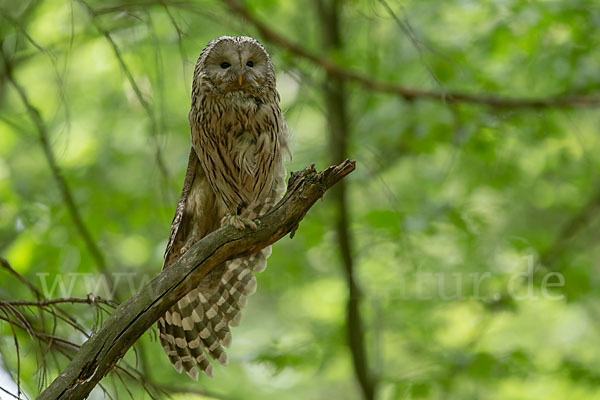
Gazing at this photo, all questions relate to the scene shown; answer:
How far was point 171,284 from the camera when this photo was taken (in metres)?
2.52

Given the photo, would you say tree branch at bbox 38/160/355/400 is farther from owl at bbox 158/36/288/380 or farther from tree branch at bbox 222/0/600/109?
tree branch at bbox 222/0/600/109

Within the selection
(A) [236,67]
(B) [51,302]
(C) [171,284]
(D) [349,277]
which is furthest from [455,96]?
(B) [51,302]

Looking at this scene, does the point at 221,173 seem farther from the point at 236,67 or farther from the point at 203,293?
the point at 203,293

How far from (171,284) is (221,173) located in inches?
48.6

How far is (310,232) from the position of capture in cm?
579

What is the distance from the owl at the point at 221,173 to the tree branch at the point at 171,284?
0.75m

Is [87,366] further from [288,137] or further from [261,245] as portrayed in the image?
[288,137]

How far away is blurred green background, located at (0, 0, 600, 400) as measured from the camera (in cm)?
529

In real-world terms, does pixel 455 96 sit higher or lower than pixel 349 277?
higher

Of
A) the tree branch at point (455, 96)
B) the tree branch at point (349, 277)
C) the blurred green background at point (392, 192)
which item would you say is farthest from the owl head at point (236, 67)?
the tree branch at point (349, 277)

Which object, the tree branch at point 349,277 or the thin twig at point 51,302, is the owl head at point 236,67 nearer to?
the thin twig at point 51,302

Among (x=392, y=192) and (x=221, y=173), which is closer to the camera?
(x=221, y=173)

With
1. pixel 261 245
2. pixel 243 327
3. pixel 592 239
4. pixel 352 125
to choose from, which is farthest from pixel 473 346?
pixel 261 245

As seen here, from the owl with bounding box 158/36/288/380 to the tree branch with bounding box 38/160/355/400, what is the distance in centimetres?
75
